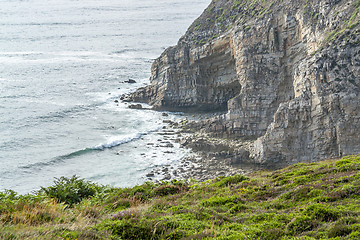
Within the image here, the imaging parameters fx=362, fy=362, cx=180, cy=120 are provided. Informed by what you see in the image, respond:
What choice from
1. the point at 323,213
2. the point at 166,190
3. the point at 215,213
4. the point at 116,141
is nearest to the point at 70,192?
the point at 166,190

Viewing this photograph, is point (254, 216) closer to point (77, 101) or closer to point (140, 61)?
point (77, 101)

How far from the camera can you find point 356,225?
10273 millimetres

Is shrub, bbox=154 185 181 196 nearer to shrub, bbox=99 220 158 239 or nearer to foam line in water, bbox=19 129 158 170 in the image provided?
shrub, bbox=99 220 158 239

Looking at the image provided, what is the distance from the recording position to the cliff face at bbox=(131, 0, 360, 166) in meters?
35.0

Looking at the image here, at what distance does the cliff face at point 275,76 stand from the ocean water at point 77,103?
7436 millimetres

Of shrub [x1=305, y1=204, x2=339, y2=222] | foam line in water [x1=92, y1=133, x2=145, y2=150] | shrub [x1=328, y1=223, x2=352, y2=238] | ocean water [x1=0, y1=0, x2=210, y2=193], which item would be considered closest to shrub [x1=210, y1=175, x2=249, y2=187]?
shrub [x1=305, y1=204, x2=339, y2=222]

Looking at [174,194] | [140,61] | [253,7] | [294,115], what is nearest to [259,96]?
[294,115]

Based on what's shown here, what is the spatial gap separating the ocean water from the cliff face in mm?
7436

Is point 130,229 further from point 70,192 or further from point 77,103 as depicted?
point 77,103

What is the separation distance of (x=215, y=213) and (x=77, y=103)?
58.0 meters

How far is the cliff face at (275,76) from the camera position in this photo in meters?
35.0

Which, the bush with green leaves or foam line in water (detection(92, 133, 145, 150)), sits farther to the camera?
foam line in water (detection(92, 133, 145, 150))

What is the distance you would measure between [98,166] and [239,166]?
55.6 ft

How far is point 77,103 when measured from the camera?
→ 2660 inches
